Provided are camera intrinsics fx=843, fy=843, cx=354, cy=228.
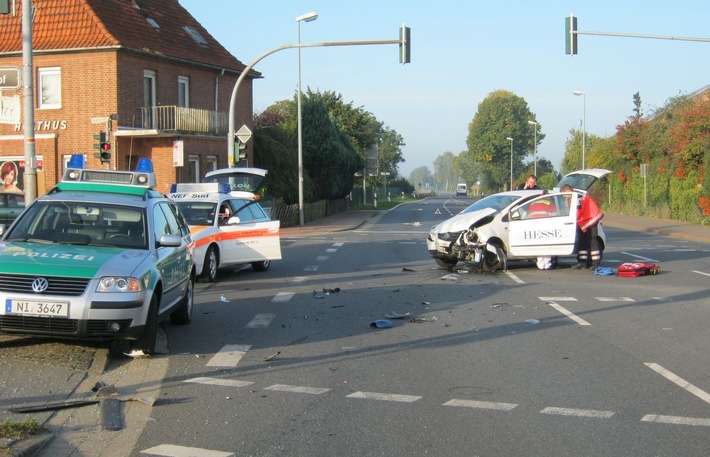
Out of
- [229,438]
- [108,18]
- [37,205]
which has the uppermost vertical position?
[108,18]

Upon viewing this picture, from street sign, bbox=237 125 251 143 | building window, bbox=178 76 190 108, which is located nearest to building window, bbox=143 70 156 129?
building window, bbox=178 76 190 108

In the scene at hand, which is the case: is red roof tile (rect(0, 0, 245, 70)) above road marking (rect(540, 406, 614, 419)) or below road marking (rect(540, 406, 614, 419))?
above

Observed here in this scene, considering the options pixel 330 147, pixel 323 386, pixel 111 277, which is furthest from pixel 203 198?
pixel 330 147

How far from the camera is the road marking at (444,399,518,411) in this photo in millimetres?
6730

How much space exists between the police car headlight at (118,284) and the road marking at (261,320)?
2.75 metres

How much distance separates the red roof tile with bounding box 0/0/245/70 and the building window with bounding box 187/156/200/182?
4197mm

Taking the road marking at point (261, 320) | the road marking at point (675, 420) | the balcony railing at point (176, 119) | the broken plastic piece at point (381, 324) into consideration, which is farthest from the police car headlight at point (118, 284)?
the balcony railing at point (176, 119)

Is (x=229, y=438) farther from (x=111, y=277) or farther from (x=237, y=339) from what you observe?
(x=237, y=339)

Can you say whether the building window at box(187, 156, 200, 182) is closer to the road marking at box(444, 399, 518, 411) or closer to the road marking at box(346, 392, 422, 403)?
the road marking at box(346, 392, 422, 403)

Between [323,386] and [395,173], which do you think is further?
[395,173]

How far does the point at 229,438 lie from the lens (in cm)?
586

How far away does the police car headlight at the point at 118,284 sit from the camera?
25.8ft

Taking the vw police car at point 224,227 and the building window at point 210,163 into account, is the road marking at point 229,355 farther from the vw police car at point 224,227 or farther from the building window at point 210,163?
the building window at point 210,163

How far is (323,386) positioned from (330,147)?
39.3 metres
